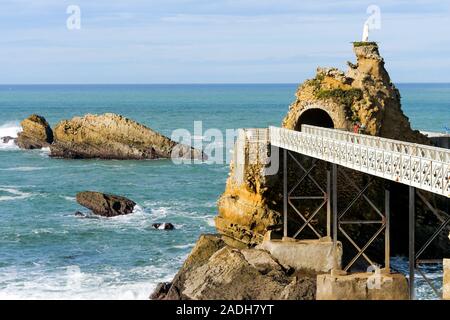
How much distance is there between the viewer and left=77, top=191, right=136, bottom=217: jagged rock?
6031 centimetres

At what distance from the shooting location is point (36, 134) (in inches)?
4082

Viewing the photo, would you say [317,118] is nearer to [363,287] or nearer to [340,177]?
[340,177]

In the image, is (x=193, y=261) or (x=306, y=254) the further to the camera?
(x=306, y=254)

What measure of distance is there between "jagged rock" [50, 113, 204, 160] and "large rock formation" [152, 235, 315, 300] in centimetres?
4957

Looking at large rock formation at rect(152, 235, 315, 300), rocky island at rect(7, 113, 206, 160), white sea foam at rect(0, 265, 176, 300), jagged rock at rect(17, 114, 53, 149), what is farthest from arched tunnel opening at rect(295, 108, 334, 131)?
jagged rock at rect(17, 114, 53, 149)

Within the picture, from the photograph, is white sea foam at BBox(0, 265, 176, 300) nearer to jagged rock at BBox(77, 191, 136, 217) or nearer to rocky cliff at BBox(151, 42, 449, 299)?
rocky cliff at BBox(151, 42, 449, 299)

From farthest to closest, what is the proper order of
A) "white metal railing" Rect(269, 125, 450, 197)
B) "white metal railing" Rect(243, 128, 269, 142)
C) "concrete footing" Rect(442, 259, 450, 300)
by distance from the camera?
"white metal railing" Rect(243, 128, 269, 142), "white metal railing" Rect(269, 125, 450, 197), "concrete footing" Rect(442, 259, 450, 300)

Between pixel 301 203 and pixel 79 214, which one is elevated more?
pixel 301 203

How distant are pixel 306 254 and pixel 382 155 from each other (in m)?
10.5

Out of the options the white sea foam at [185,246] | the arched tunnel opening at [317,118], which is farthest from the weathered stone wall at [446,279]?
the arched tunnel opening at [317,118]

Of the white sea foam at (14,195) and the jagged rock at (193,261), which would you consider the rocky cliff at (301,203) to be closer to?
the jagged rock at (193,261)

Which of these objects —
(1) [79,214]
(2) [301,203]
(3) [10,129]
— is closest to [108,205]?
(1) [79,214]

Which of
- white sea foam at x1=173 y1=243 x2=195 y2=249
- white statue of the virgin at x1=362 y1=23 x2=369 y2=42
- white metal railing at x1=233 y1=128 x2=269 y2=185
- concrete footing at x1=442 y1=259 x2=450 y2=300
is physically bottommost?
white sea foam at x1=173 y1=243 x2=195 y2=249

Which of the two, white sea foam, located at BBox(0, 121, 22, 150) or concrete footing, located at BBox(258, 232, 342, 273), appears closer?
concrete footing, located at BBox(258, 232, 342, 273)
